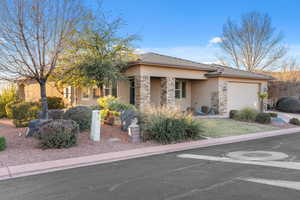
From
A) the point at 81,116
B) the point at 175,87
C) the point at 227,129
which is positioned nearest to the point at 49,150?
the point at 81,116

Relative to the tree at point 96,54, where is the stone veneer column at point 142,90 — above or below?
below

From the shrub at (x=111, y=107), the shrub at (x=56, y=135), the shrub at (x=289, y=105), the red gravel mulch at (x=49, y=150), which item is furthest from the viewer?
the shrub at (x=289, y=105)

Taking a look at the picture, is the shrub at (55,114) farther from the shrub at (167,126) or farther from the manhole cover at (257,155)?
the manhole cover at (257,155)

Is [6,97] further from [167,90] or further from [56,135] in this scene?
[167,90]

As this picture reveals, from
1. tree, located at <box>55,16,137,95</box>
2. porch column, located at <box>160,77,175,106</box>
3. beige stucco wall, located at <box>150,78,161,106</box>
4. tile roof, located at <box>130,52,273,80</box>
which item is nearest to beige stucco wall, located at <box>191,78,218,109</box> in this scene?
tile roof, located at <box>130,52,273,80</box>

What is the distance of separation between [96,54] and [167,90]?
5.63 metres

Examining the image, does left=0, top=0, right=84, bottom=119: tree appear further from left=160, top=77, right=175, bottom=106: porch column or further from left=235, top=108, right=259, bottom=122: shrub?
left=235, top=108, right=259, bottom=122: shrub

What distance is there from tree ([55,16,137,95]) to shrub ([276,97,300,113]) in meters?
16.3

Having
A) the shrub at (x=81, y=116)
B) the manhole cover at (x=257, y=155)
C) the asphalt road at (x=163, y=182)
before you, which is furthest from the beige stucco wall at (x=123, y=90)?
the manhole cover at (x=257, y=155)

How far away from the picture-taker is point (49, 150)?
7000mm

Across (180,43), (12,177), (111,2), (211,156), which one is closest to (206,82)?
(180,43)

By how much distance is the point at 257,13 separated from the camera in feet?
91.6

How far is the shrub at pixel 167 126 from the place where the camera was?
8641 millimetres

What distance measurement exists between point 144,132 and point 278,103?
18683 mm
